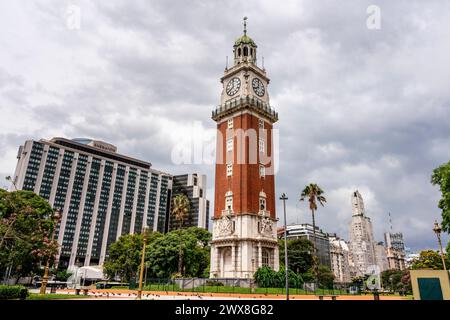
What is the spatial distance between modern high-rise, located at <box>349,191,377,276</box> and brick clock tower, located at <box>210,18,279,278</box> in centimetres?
15049

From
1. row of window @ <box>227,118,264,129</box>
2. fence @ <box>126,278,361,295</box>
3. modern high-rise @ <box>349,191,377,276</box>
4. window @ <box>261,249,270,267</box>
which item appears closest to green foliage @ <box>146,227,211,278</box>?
fence @ <box>126,278,361,295</box>

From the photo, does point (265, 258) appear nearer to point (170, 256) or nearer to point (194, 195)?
point (170, 256)

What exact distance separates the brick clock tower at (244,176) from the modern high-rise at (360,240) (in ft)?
494

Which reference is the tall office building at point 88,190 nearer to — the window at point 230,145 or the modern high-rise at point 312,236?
the modern high-rise at point 312,236

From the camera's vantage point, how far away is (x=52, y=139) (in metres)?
142

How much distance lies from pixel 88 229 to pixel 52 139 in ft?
136

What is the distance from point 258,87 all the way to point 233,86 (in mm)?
4470

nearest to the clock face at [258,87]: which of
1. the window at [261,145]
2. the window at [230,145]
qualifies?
the window at [261,145]

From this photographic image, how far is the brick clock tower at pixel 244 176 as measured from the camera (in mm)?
49625

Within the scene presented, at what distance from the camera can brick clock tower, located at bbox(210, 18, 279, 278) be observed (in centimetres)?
4962

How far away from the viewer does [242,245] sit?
1934 inches

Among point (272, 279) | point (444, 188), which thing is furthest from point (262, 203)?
point (444, 188)

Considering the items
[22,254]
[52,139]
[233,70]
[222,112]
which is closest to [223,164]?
[222,112]
